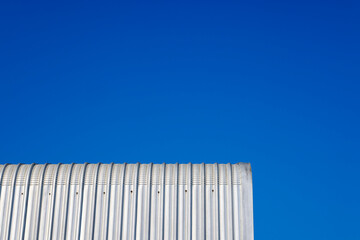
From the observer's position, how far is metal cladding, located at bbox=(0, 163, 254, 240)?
28.0 feet

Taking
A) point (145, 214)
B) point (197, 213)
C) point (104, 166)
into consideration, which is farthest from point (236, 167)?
point (104, 166)

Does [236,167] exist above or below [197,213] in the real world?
above

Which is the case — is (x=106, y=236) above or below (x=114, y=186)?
below

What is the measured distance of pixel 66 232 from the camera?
28.4 feet

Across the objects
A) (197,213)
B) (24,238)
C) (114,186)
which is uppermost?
(114,186)

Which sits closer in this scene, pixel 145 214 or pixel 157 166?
pixel 145 214

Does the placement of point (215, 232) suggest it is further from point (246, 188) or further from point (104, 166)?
point (104, 166)

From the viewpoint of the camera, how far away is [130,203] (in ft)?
28.8

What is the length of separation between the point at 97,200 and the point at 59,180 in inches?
40.4

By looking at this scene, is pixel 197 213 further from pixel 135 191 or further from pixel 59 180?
pixel 59 180

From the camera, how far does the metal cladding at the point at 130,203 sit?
854 cm

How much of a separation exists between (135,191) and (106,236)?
3.58 ft

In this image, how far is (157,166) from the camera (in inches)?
367

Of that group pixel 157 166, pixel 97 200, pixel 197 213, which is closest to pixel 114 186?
pixel 97 200
